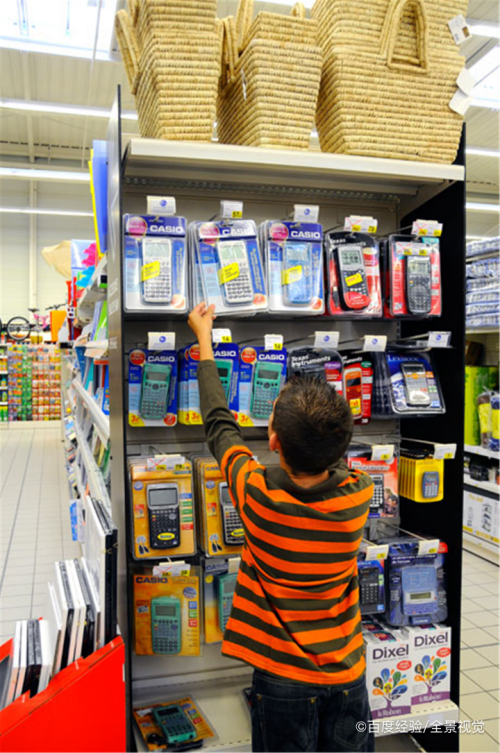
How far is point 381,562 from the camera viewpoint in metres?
2.38

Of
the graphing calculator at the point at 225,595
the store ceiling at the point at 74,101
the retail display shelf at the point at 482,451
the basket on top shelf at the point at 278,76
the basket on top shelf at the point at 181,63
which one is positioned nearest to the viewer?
the basket on top shelf at the point at 181,63

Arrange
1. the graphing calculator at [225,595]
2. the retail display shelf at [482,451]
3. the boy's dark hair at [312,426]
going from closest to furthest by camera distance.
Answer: the boy's dark hair at [312,426] < the graphing calculator at [225,595] < the retail display shelf at [482,451]

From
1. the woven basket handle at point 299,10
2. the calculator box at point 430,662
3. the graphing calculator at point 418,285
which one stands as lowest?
the calculator box at point 430,662

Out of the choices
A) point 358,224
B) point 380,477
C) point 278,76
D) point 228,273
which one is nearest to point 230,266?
point 228,273

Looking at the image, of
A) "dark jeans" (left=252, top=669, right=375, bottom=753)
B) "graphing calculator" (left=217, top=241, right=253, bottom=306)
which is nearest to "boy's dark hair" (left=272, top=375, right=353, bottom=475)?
"dark jeans" (left=252, top=669, right=375, bottom=753)

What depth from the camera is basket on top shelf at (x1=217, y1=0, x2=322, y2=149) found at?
2057 millimetres

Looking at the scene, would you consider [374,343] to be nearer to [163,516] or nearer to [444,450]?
[444,450]

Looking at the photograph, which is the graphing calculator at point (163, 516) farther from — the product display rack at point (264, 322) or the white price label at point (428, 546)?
the white price label at point (428, 546)

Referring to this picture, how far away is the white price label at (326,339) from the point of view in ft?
7.52

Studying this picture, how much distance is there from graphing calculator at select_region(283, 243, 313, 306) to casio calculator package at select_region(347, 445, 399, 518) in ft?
A: 2.21

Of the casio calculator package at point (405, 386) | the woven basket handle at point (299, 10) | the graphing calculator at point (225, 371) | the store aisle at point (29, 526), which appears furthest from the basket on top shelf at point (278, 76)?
the store aisle at point (29, 526)

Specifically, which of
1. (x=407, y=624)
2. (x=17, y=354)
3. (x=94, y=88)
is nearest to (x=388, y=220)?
(x=407, y=624)

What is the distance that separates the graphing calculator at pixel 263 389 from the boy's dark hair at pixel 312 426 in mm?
719

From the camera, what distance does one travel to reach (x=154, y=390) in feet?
7.13
